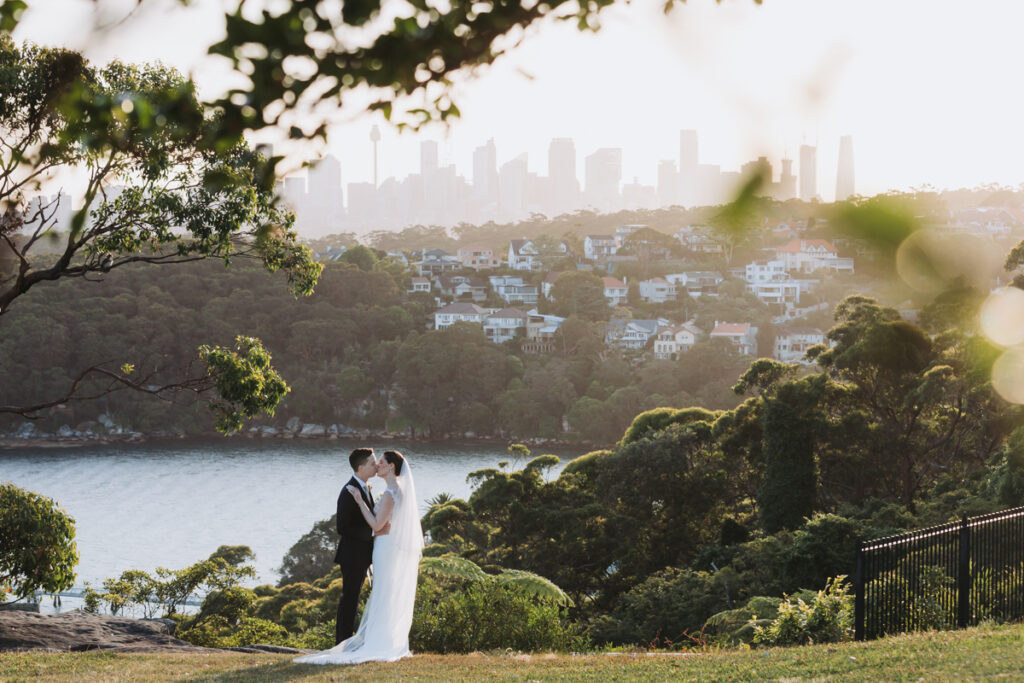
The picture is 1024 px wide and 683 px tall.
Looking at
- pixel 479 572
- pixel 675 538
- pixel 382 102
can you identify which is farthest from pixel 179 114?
pixel 675 538

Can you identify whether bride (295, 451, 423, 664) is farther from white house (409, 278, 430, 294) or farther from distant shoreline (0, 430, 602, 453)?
white house (409, 278, 430, 294)

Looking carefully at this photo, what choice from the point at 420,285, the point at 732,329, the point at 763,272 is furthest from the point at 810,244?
the point at 420,285

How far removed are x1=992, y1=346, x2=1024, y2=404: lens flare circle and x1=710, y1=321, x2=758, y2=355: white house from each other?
41.8 m

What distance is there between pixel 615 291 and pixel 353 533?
217 ft

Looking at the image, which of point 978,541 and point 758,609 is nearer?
point 978,541

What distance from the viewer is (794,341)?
190 feet

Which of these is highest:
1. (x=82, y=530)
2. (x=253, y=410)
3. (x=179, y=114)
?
(x=179, y=114)

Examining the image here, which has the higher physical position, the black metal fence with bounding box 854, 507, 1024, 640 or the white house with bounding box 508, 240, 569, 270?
the white house with bounding box 508, 240, 569, 270

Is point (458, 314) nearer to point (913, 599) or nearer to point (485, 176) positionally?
point (913, 599)

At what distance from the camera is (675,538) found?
20.5m

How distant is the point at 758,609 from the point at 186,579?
15295 millimetres

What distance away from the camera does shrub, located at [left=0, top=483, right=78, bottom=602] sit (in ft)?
23.6

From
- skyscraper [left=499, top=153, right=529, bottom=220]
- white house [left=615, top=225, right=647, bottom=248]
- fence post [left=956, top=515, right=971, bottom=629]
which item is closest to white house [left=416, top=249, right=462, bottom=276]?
white house [left=615, top=225, right=647, bottom=248]

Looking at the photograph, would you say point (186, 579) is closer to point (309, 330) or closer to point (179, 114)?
point (179, 114)
